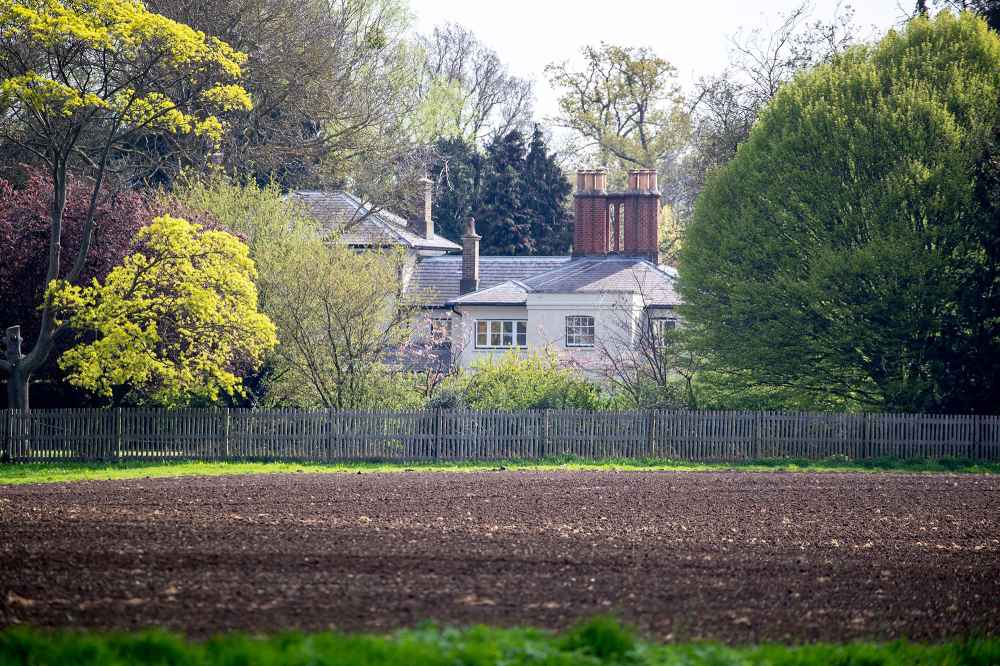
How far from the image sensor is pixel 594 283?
50.7 metres

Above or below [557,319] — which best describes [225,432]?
below

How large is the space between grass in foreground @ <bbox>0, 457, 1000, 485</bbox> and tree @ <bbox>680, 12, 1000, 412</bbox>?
3115mm

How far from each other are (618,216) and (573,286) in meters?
4.67

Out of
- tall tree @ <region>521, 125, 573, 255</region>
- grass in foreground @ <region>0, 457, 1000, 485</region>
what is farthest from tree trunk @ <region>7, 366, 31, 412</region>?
tall tree @ <region>521, 125, 573, 255</region>

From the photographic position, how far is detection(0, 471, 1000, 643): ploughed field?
36.1 feet

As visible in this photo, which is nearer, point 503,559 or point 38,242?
point 503,559

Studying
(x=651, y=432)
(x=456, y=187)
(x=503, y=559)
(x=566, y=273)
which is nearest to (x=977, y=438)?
(x=651, y=432)

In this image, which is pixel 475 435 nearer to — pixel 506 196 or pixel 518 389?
pixel 518 389

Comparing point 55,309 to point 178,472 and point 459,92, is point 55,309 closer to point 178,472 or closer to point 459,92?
point 178,472

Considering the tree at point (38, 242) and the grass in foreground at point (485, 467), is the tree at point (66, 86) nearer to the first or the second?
the tree at point (38, 242)

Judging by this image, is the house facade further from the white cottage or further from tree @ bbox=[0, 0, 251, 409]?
tree @ bbox=[0, 0, 251, 409]

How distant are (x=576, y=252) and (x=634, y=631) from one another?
A: 4486 cm

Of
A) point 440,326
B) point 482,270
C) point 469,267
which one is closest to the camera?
point 440,326

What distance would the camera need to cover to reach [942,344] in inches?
1375
